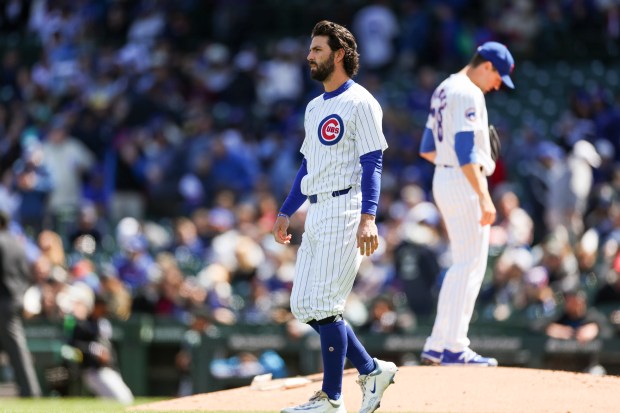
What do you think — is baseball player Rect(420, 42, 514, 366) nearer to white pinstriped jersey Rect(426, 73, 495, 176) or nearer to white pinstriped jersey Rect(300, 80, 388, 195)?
white pinstriped jersey Rect(426, 73, 495, 176)

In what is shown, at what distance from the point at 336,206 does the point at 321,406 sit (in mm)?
1009

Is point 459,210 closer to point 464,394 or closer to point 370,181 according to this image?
point 464,394

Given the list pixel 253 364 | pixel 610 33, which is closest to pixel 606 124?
pixel 610 33

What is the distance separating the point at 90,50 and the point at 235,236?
6.83m

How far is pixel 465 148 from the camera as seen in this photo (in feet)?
26.6

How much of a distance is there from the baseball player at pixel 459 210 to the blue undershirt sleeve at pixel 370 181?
4.72 ft

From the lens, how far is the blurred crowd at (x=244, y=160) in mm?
13398

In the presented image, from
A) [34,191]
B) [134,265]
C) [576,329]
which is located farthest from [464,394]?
[34,191]

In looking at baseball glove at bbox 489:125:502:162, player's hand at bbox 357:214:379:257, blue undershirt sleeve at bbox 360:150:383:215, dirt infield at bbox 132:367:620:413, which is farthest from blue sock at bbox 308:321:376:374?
baseball glove at bbox 489:125:502:162

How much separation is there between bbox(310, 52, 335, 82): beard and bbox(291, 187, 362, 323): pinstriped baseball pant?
23.9 inches

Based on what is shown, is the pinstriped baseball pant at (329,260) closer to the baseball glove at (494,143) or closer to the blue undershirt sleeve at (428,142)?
the blue undershirt sleeve at (428,142)

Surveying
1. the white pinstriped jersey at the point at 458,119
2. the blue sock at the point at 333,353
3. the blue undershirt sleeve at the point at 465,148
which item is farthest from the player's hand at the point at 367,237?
the white pinstriped jersey at the point at 458,119

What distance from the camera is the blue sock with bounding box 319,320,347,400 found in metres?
6.80

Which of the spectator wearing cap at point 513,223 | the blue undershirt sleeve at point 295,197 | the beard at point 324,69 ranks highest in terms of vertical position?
the beard at point 324,69
